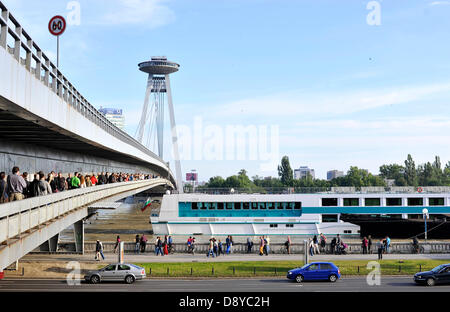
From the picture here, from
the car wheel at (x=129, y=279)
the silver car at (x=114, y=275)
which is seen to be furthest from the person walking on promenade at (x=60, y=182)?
the car wheel at (x=129, y=279)

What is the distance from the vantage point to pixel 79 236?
32.2m

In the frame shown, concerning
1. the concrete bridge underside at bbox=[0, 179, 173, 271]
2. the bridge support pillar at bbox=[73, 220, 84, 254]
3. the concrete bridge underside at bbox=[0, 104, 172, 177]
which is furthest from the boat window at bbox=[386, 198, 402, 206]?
the concrete bridge underside at bbox=[0, 179, 173, 271]

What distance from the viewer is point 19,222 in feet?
34.7

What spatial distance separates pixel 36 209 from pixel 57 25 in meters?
7.83

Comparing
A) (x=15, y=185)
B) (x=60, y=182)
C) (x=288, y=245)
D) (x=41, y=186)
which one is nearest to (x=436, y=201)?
(x=288, y=245)

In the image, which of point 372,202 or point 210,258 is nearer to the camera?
point 210,258

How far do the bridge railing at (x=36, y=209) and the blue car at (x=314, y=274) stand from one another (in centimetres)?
1077

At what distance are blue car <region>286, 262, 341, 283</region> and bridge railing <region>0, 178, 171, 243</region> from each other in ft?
35.3

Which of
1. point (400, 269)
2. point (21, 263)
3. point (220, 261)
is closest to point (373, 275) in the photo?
point (400, 269)

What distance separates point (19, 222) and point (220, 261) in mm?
20787

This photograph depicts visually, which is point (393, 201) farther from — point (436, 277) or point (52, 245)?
point (52, 245)

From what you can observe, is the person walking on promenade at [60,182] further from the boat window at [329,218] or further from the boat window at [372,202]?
the boat window at [372,202]

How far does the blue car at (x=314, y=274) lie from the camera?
939 inches
